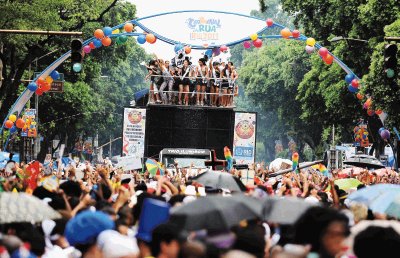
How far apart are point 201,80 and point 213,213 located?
1020 inches

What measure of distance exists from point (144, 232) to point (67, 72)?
4743cm

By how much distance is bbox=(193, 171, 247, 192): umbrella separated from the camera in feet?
47.0

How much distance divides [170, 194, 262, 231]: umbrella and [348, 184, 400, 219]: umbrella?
226 cm

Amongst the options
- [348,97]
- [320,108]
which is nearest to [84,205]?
[348,97]

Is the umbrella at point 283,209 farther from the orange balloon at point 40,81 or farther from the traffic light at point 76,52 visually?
the orange balloon at point 40,81

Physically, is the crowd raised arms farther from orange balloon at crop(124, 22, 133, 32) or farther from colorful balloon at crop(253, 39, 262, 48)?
orange balloon at crop(124, 22, 133, 32)

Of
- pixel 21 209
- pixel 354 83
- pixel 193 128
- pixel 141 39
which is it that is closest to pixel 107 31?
pixel 141 39

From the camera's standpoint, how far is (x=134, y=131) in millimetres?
33875

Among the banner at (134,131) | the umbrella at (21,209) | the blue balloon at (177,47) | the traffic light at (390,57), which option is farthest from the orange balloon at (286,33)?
the umbrella at (21,209)

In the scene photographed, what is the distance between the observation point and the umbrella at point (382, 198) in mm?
10734

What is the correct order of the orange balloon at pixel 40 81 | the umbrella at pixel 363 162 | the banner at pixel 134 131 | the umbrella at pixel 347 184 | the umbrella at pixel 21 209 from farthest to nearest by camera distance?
the orange balloon at pixel 40 81, the umbrella at pixel 363 162, the banner at pixel 134 131, the umbrella at pixel 347 184, the umbrella at pixel 21 209

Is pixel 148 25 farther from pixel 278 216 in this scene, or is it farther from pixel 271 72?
pixel 271 72

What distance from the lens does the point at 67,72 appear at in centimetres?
5572

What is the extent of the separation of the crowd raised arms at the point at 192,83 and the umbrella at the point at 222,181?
19.3 m
